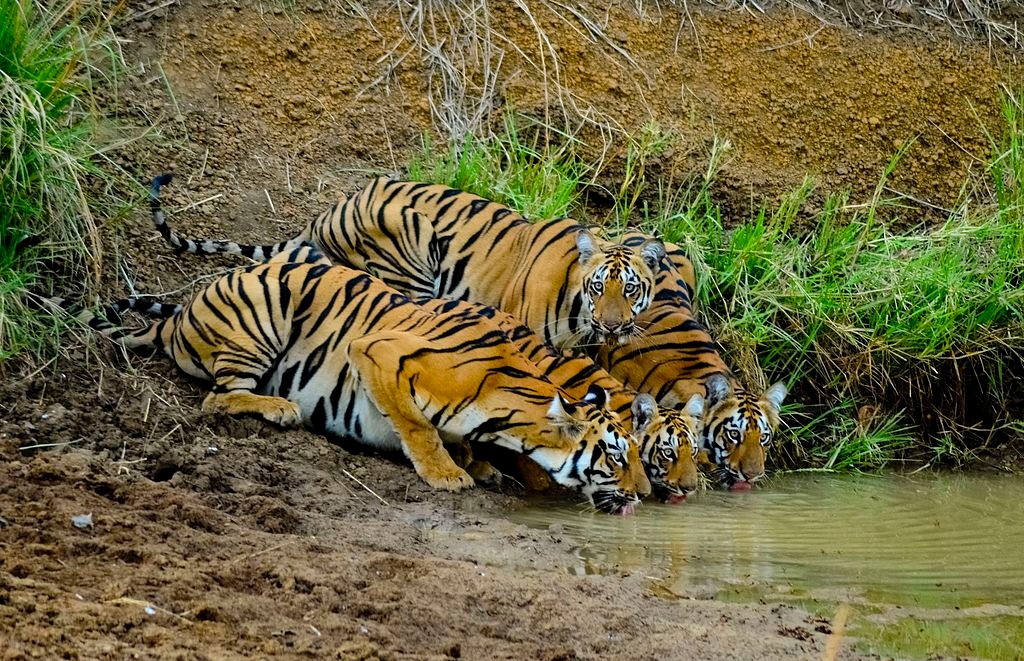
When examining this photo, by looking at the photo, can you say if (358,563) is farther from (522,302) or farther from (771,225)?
(771,225)

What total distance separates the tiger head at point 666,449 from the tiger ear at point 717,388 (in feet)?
1.20

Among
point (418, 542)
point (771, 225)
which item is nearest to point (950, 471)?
point (771, 225)

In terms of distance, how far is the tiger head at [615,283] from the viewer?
6449 millimetres

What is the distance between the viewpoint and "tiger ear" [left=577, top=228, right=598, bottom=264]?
664 cm

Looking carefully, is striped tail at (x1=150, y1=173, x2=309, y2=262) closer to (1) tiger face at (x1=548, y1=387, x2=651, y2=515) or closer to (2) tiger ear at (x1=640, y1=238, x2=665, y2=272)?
(2) tiger ear at (x1=640, y1=238, x2=665, y2=272)

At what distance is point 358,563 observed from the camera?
13.0 ft

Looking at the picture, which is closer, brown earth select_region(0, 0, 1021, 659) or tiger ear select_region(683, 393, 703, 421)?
brown earth select_region(0, 0, 1021, 659)

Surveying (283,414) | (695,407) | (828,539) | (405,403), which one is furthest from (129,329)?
(828,539)

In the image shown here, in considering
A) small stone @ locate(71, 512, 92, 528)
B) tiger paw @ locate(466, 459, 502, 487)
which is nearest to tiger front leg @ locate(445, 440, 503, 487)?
tiger paw @ locate(466, 459, 502, 487)

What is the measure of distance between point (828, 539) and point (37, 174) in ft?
12.2

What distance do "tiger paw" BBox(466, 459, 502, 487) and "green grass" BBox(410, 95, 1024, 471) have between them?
1831 millimetres

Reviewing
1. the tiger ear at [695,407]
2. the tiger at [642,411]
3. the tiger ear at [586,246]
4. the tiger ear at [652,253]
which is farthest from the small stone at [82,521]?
the tiger ear at [652,253]

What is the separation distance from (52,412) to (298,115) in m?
3.47

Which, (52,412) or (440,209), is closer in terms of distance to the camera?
(52,412)
